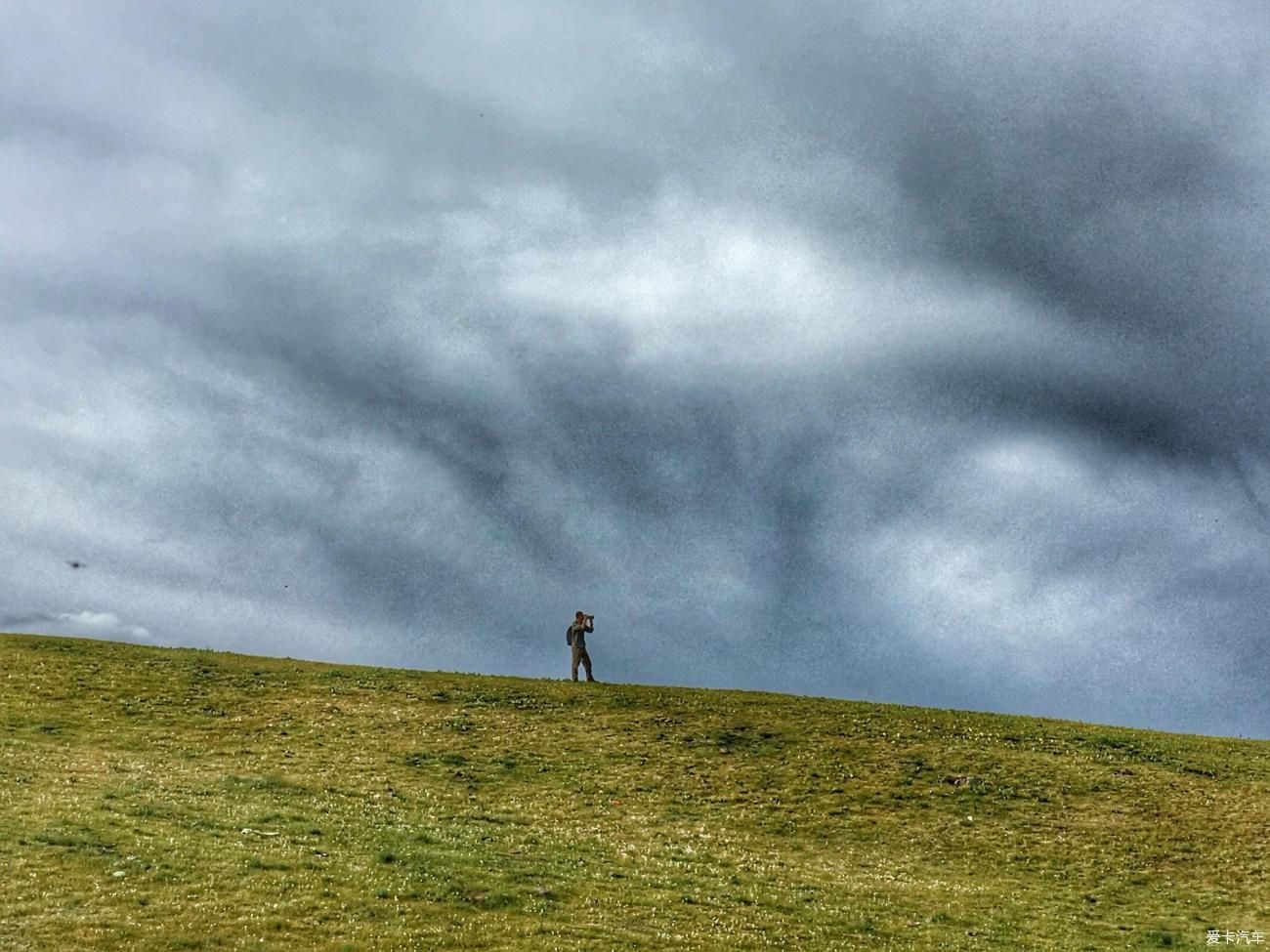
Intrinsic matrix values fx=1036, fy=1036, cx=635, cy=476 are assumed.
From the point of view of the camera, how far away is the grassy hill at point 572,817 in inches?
1096

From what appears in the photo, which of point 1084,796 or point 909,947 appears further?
point 1084,796

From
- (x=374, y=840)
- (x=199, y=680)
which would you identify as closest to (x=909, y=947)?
(x=374, y=840)

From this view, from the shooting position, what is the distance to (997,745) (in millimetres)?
50094

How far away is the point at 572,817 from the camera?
37.7m

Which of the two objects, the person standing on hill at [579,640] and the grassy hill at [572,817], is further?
the person standing on hill at [579,640]

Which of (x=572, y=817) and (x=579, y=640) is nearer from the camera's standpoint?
(x=572, y=817)

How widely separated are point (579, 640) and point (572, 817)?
783 inches

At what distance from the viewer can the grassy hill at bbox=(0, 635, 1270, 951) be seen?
27.8 metres

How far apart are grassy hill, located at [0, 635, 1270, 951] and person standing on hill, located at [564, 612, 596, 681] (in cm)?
155

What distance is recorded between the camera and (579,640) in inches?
2256

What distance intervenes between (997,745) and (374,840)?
3103 cm

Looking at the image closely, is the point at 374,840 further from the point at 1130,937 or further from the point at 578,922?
the point at 1130,937

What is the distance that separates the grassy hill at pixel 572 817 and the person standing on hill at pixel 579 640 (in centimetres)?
155

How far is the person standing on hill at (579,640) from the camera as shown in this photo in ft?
186
